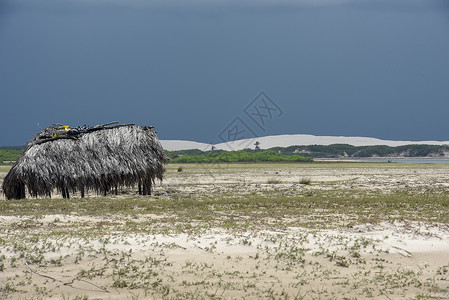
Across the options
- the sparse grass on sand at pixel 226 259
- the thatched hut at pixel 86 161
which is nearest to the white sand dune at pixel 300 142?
the thatched hut at pixel 86 161

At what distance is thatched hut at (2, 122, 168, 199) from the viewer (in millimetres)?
17703

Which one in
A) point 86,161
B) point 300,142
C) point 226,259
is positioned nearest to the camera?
point 226,259

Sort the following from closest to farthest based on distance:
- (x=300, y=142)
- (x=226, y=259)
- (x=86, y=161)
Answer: (x=226, y=259) → (x=86, y=161) → (x=300, y=142)

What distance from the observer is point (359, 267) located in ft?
24.0

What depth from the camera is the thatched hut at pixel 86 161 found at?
1770 centimetres

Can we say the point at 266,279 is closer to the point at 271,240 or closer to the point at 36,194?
the point at 271,240

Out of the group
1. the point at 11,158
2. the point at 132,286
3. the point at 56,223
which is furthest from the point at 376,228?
the point at 11,158

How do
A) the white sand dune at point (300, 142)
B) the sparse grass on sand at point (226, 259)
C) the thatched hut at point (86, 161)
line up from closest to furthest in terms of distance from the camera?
the sparse grass on sand at point (226, 259), the thatched hut at point (86, 161), the white sand dune at point (300, 142)

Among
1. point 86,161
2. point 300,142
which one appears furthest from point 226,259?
point 300,142

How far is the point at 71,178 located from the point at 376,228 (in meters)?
12.2

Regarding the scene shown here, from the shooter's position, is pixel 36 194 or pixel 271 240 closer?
pixel 271 240

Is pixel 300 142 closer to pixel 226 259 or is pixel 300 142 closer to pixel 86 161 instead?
pixel 86 161

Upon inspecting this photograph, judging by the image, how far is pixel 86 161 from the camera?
1834 centimetres

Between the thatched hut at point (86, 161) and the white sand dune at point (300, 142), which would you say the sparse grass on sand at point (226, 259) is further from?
the white sand dune at point (300, 142)
